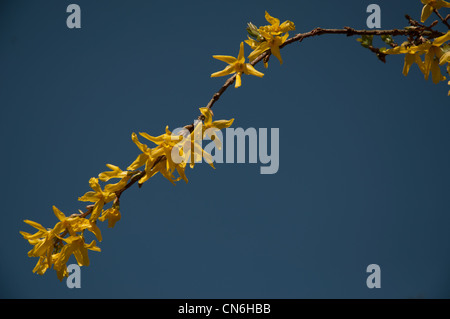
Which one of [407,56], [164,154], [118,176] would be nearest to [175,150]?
[164,154]

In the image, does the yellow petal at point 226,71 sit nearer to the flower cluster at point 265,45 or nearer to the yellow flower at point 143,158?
the flower cluster at point 265,45

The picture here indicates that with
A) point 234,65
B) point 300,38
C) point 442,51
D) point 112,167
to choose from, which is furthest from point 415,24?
point 112,167

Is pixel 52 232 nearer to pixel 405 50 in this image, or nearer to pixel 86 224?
pixel 86 224

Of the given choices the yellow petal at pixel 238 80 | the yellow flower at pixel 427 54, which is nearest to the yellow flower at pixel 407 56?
Answer: the yellow flower at pixel 427 54

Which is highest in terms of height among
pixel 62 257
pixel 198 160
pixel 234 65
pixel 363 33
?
pixel 363 33

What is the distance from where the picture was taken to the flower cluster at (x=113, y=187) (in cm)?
60

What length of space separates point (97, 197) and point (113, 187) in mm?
40

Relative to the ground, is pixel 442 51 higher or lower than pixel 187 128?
higher

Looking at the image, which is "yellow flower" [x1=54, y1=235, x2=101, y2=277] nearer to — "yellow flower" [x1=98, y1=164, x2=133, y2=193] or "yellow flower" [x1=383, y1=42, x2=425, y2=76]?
"yellow flower" [x1=98, y1=164, x2=133, y2=193]

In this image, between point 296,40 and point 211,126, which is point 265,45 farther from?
point 211,126

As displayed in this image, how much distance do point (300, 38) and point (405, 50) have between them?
19cm

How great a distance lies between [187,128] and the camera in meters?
0.62

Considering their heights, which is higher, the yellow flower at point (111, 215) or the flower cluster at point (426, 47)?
the flower cluster at point (426, 47)

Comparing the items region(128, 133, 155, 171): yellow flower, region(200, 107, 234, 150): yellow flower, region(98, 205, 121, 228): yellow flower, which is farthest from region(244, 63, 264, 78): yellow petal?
region(98, 205, 121, 228): yellow flower
